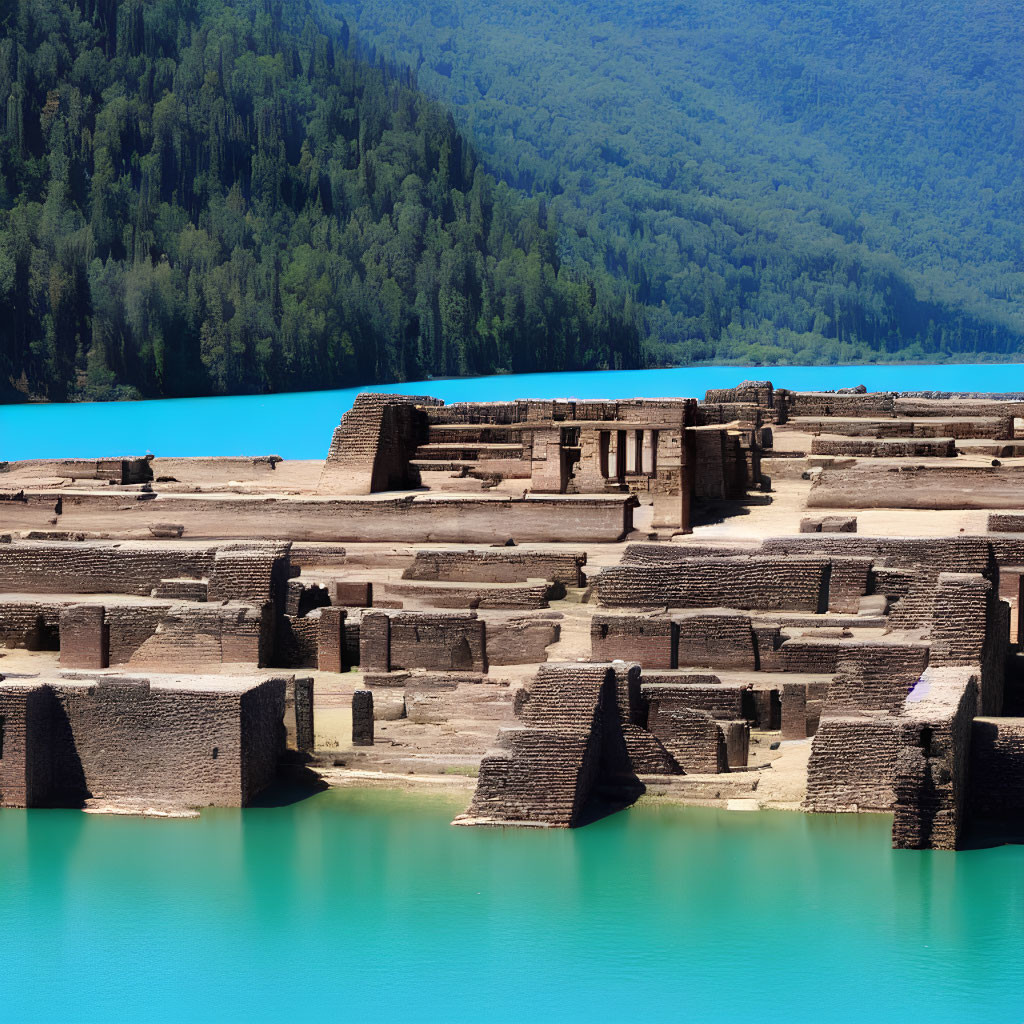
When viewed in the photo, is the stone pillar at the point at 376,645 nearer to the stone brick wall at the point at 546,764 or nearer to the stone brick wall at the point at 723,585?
the stone brick wall at the point at 723,585

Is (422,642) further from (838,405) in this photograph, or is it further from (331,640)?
(838,405)

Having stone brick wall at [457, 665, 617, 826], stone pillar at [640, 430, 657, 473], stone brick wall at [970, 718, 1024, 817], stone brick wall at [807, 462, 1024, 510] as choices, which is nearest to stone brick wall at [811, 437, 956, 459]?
stone brick wall at [807, 462, 1024, 510]

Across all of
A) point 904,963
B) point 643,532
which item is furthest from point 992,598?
point 643,532

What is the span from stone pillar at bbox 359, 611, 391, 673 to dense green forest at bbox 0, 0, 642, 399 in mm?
66307

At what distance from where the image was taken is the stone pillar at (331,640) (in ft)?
67.5

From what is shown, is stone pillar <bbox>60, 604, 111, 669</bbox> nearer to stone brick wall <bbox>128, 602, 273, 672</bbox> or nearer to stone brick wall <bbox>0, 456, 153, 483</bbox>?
stone brick wall <bbox>128, 602, 273, 672</bbox>

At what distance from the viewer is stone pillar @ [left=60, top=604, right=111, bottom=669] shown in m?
20.8

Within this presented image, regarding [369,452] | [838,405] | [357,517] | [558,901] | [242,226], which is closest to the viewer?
[558,901]

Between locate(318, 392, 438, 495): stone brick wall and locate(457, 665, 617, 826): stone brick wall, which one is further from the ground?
locate(318, 392, 438, 495): stone brick wall

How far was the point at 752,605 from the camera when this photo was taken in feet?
69.5

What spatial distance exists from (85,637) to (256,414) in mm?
57906

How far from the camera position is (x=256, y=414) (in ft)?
257

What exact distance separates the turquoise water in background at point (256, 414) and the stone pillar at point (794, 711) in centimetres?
3258

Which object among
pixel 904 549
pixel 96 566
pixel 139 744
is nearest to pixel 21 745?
pixel 139 744
